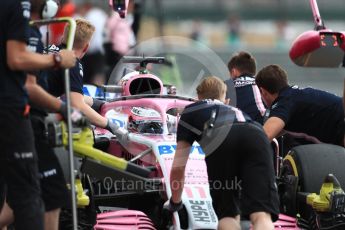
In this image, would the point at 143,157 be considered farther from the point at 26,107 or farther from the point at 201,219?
the point at 26,107

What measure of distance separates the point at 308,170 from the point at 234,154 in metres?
1.18

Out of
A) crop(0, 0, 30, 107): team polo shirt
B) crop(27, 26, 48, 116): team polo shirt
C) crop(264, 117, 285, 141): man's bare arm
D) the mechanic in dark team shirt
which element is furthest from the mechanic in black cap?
the mechanic in dark team shirt

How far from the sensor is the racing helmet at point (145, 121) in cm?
928

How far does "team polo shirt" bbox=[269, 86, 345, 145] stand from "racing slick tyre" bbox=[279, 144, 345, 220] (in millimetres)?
395

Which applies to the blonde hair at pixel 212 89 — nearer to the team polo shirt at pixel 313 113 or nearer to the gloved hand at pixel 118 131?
the gloved hand at pixel 118 131

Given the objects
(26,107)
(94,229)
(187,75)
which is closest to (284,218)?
(94,229)

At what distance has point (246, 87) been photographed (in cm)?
1079

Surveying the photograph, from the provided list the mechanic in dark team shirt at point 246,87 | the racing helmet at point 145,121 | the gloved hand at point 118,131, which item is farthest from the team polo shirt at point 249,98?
the gloved hand at point 118,131

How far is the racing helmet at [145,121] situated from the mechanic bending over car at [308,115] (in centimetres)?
100

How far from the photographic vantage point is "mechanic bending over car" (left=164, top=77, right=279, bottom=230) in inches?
299

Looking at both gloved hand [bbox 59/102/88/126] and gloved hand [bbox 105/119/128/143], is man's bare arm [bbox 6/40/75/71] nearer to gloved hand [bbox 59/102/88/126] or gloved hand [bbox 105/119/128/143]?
gloved hand [bbox 59/102/88/126]

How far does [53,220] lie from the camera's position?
7156 mm

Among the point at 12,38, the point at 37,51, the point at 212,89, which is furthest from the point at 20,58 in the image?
the point at 212,89

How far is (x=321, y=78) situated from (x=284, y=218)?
1535 cm
